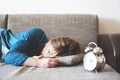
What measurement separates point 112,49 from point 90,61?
0.46 metres

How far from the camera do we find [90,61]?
5.08ft

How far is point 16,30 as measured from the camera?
2.11 meters

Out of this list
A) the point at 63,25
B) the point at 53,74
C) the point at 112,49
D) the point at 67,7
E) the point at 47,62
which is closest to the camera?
the point at 53,74

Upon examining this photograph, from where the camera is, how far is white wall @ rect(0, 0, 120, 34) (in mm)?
2348

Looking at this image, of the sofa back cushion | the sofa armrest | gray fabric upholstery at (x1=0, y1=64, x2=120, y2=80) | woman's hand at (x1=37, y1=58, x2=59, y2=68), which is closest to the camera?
gray fabric upholstery at (x1=0, y1=64, x2=120, y2=80)

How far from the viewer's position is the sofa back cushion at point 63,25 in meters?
2.11

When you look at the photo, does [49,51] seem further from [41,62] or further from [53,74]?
[53,74]

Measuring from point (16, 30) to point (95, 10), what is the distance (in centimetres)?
83

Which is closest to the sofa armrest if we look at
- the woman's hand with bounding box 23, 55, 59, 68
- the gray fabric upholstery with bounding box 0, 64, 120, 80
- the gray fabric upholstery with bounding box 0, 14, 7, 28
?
the gray fabric upholstery with bounding box 0, 64, 120, 80

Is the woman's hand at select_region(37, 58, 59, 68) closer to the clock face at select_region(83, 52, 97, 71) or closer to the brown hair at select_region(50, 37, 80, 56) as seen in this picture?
the brown hair at select_region(50, 37, 80, 56)

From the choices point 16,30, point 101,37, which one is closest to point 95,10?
point 101,37

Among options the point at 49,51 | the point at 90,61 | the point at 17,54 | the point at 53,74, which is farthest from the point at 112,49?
the point at 17,54

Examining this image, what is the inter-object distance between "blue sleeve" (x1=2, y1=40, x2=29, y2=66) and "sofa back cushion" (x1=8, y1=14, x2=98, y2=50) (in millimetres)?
370

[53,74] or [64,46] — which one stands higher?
[64,46]
